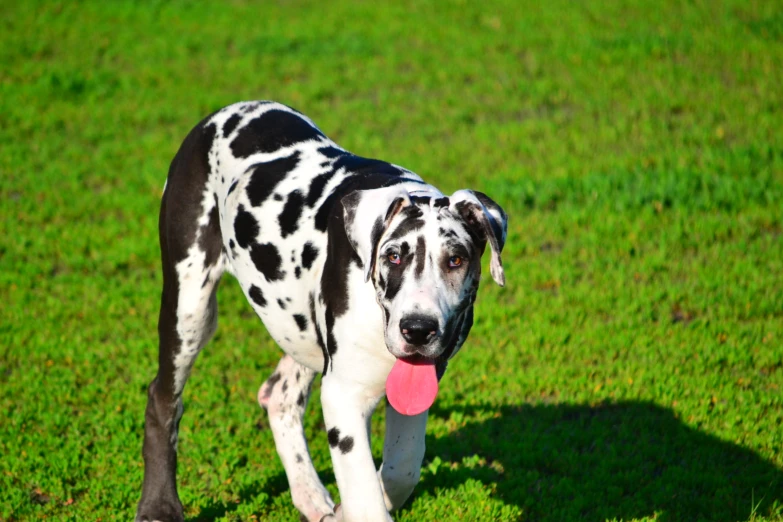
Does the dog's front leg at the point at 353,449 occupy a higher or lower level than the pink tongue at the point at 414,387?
lower

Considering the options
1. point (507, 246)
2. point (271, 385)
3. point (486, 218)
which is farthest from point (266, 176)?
point (507, 246)

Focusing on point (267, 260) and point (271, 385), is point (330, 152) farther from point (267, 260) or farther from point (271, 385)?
point (271, 385)

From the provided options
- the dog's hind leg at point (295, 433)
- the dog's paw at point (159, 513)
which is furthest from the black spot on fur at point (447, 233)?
the dog's paw at point (159, 513)

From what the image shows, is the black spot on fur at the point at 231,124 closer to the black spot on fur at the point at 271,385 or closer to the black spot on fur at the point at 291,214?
the black spot on fur at the point at 291,214

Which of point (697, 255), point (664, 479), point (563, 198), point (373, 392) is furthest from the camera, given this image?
point (563, 198)

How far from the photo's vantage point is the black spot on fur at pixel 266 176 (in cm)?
495

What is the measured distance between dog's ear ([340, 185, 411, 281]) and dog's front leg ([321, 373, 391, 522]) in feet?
1.87

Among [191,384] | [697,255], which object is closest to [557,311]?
[697,255]

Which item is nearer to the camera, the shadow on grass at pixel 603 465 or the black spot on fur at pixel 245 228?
the black spot on fur at pixel 245 228

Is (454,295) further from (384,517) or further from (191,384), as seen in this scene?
(191,384)

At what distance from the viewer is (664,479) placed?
5418mm

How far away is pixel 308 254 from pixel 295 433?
1.29 metres

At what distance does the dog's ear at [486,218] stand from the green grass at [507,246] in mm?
1695

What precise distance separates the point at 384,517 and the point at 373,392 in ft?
1.78
